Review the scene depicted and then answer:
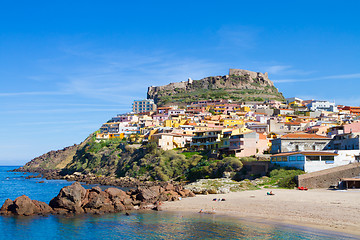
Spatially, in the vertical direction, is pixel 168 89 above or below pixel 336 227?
above

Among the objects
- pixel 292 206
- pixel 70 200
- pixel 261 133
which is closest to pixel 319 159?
pixel 292 206

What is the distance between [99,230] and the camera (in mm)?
28453

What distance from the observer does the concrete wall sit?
142ft

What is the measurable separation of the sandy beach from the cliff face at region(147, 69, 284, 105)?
11979 cm

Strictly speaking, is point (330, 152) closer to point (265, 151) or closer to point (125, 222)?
point (265, 151)

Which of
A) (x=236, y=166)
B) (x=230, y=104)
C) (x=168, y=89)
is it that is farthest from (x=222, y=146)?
(x=168, y=89)

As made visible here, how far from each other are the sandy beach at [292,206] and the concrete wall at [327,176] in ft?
7.06

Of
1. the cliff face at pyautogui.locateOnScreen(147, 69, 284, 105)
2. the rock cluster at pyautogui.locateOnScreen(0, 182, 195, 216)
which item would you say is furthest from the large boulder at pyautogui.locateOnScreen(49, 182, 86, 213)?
the cliff face at pyautogui.locateOnScreen(147, 69, 284, 105)

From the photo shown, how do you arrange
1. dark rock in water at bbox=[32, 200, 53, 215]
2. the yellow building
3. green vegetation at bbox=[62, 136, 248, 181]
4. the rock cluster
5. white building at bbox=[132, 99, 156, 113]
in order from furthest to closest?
1. white building at bbox=[132, 99, 156, 113]
2. the yellow building
3. green vegetation at bbox=[62, 136, 248, 181]
4. dark rock in water at bbox=[32, 200, 53, 215]
5. the rock cluster

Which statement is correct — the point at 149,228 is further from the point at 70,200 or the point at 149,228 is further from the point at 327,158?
the point at 327,158

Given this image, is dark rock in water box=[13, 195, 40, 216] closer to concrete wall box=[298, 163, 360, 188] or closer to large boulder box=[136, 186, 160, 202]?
large boulder box=[136, 186, 160, 202]

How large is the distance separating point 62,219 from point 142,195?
10212mm

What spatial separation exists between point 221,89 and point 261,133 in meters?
103

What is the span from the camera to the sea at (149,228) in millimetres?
26172
